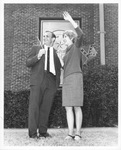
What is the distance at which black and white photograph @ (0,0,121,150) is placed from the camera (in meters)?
3.73

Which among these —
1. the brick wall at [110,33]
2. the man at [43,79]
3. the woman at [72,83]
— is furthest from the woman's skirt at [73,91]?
the brick wall at [110,33]

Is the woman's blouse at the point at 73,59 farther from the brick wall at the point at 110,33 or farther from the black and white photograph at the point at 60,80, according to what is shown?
the brick wall at the point at 110,33

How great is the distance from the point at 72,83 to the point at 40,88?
1.89 feet

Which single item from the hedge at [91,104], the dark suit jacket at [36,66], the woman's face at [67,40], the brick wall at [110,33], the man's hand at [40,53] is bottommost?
the hedge at [91,104]

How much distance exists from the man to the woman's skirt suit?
0.98 feet

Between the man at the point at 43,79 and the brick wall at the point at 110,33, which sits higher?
the brick wall at the point at 110,33

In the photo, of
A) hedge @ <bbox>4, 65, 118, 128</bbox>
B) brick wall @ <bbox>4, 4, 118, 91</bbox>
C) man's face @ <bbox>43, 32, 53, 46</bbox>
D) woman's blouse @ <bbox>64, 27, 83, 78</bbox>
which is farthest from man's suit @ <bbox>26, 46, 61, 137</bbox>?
brick wall @ <bbox>4, 4, 118, 91</bbox>

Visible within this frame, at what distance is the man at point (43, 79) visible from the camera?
13.0ft

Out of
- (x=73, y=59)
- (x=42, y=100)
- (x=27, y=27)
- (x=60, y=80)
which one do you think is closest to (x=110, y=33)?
(x=60, y=80)

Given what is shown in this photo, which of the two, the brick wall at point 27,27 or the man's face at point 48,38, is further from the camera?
the brick wall at point 27,27

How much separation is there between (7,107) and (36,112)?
7.21 feet

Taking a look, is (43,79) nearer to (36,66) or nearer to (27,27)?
(36,66)

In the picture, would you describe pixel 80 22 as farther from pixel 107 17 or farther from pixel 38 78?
pixel 38 78

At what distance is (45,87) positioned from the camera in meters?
4.02
